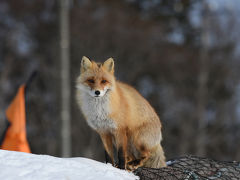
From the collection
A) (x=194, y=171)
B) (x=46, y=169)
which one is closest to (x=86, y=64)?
(x=46, y=169)

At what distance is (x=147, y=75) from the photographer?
14242 mm

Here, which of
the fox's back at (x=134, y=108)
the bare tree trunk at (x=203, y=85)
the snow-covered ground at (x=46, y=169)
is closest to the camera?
the snow-covered ground at (x=46, y=169)

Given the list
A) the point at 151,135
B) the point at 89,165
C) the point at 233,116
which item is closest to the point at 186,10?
the point at 233,116

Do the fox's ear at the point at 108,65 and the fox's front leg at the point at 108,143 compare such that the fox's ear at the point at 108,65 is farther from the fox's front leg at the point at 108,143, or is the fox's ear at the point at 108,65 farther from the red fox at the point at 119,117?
the fox's front leg at the point at 108,143

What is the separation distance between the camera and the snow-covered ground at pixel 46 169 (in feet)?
7.97

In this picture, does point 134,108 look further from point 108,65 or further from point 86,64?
point 86,64

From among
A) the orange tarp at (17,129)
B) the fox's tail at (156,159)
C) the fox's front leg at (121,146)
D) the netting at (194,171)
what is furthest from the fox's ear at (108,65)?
the orange tarp at (17,129)

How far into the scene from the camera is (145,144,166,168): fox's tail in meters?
3.70

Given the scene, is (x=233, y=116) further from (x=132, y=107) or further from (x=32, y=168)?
(x=32, y=168)

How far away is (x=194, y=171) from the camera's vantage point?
10.6ft

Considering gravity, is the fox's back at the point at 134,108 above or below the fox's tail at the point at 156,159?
above

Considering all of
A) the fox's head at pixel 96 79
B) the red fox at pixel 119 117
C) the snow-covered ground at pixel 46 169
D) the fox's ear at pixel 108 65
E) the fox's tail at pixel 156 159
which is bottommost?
the fox's tail at pixel 156 159

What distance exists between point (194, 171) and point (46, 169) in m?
1.47

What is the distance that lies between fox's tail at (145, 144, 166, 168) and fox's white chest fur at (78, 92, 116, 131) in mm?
663
